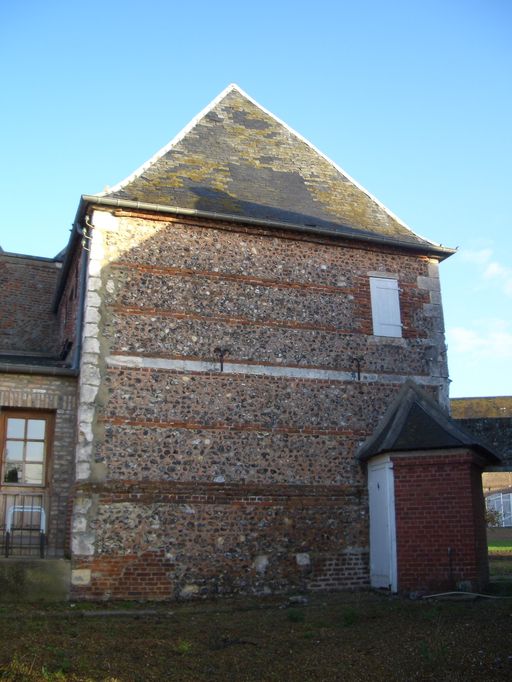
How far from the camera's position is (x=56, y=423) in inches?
456

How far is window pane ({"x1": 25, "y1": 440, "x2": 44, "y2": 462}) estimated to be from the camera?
11.5m

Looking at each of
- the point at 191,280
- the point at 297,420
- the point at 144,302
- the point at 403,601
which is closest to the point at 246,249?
the point at 191,280

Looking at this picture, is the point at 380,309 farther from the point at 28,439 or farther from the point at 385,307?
the point at 28,439

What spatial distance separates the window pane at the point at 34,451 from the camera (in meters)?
11.5

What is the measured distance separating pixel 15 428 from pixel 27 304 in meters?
5.85

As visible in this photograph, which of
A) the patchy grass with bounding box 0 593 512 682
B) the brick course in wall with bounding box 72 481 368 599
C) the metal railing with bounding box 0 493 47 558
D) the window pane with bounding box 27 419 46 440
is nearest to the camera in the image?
the patchy grass with bounding box 0 593 512 682

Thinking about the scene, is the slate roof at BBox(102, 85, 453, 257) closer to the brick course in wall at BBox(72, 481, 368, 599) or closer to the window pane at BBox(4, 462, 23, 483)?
the window pane at BBox(4, 462, 23, 483)

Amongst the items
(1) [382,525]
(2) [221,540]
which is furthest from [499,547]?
(2) [221,540]

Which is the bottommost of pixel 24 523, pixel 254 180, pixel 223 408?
Answer: pixel 24 523

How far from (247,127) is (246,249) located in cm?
389

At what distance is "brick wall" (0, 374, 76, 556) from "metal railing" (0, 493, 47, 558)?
11cm

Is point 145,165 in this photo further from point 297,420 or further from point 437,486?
point 437,486

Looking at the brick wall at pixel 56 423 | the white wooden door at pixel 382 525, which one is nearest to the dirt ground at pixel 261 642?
the white wooden door at pixel 382 525

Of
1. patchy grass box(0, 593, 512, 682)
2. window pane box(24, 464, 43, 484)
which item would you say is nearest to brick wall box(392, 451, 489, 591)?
patchy grass box(0, 593, 512, 682)
